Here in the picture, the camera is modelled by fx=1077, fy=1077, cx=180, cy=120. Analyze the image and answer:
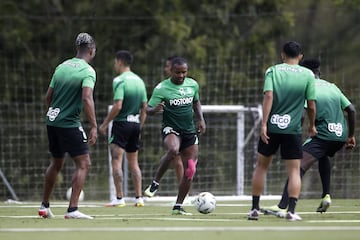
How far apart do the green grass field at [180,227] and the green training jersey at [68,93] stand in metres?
1.19

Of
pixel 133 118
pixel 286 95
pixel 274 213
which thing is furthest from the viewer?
pixel 133 118

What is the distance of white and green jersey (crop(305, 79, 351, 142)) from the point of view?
579 inches

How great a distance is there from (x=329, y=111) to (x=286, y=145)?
2458 mm

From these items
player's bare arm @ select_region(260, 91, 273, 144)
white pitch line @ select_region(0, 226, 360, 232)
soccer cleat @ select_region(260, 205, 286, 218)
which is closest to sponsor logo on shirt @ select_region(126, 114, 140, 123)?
soccer cleat @ select_region(260, 205, 286, 218)

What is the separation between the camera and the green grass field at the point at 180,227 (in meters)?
9.66

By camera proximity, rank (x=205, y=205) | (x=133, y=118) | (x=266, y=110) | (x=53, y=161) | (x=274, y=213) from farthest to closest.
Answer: (x=133, y=118) → (x=205, y=205) → (x=274, y=213) → (x=53, y=161) → (x=266, y=110)

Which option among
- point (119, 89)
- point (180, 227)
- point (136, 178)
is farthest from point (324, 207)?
point (119, 89)

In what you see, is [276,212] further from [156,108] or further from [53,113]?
[53,113]

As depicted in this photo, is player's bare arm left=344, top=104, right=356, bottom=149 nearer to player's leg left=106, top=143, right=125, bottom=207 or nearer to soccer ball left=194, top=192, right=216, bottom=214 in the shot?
soccer ball left=194, top=192, right=216, bottom=214

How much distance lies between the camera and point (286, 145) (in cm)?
1251

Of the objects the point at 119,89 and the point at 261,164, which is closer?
the point at 261,164

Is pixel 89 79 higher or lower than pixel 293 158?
higher

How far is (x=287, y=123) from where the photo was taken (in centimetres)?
1245

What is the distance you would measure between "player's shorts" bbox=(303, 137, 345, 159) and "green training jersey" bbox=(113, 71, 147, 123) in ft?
12.7
